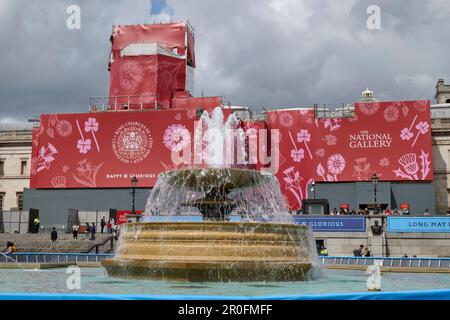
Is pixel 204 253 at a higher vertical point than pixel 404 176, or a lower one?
lower

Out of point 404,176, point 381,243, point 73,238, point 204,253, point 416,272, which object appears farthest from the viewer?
point 404,176

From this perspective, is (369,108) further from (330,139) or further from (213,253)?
(213,253)

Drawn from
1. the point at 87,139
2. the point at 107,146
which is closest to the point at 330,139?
the point at 107,146

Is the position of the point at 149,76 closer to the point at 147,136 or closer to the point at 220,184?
the point at 147,136

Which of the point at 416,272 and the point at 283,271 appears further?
the point at 416,272

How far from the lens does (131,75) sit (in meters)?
52.1

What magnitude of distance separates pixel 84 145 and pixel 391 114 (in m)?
23.4

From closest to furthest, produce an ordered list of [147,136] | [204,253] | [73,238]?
1. [204,253]
2. [73,238]
3. [147,136]

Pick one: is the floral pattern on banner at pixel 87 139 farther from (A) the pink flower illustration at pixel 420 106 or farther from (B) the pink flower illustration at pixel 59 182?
(A) the pink flower illustration at pixel 420 106

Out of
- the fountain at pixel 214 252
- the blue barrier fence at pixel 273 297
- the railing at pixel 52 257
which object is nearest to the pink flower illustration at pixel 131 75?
the railing at pixel 52 257

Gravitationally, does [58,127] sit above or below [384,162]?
above

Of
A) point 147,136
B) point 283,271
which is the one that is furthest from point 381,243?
point 147,136

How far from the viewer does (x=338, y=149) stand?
1768 inches
